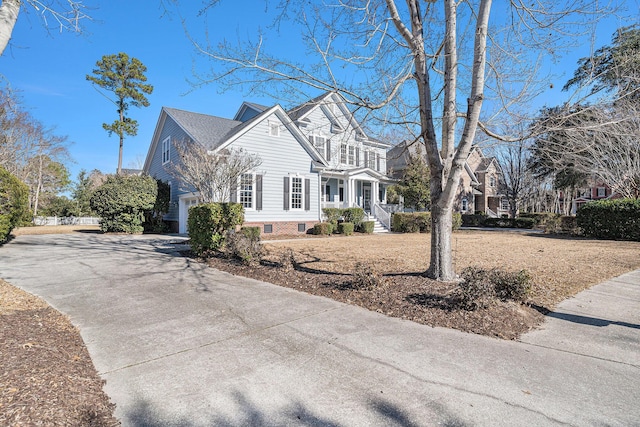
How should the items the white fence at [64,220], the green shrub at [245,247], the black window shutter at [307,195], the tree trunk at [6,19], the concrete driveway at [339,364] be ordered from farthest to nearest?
the white fence at [64,220]
the black window shutter at [307,195]
the green shrub at [245,247]
the tree trunk at [6,19]
the concrete driveway at [339,364]

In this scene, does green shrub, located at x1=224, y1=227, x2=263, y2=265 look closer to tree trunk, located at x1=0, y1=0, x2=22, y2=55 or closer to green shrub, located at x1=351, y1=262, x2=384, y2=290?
green shrub, located at x1=351, y1=262, x2=384, y2=290

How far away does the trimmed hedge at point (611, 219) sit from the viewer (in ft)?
49.4

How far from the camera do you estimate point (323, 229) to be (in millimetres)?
18562

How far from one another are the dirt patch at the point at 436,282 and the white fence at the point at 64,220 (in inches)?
1372

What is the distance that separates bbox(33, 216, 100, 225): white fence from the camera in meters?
33.7

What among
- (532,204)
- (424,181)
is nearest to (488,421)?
(424,181)

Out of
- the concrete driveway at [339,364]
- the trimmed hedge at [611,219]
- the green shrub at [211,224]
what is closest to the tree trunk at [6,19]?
the concrete driveway at [339,364]

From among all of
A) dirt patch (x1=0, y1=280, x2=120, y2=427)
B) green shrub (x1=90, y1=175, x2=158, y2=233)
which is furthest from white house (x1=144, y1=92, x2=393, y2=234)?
dirt patch (x1=0, y1=280, x2=120, y2=427)

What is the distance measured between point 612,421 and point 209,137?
18582 millimetres

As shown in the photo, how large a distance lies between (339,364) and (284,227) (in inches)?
609

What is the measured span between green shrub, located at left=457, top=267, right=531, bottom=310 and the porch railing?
16.9m

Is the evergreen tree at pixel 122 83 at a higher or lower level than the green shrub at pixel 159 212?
higher

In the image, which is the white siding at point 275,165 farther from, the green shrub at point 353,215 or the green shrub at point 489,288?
the green shrub at point 489,288

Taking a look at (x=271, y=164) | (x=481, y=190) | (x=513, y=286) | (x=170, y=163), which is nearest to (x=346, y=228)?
(x=271, y=164)
